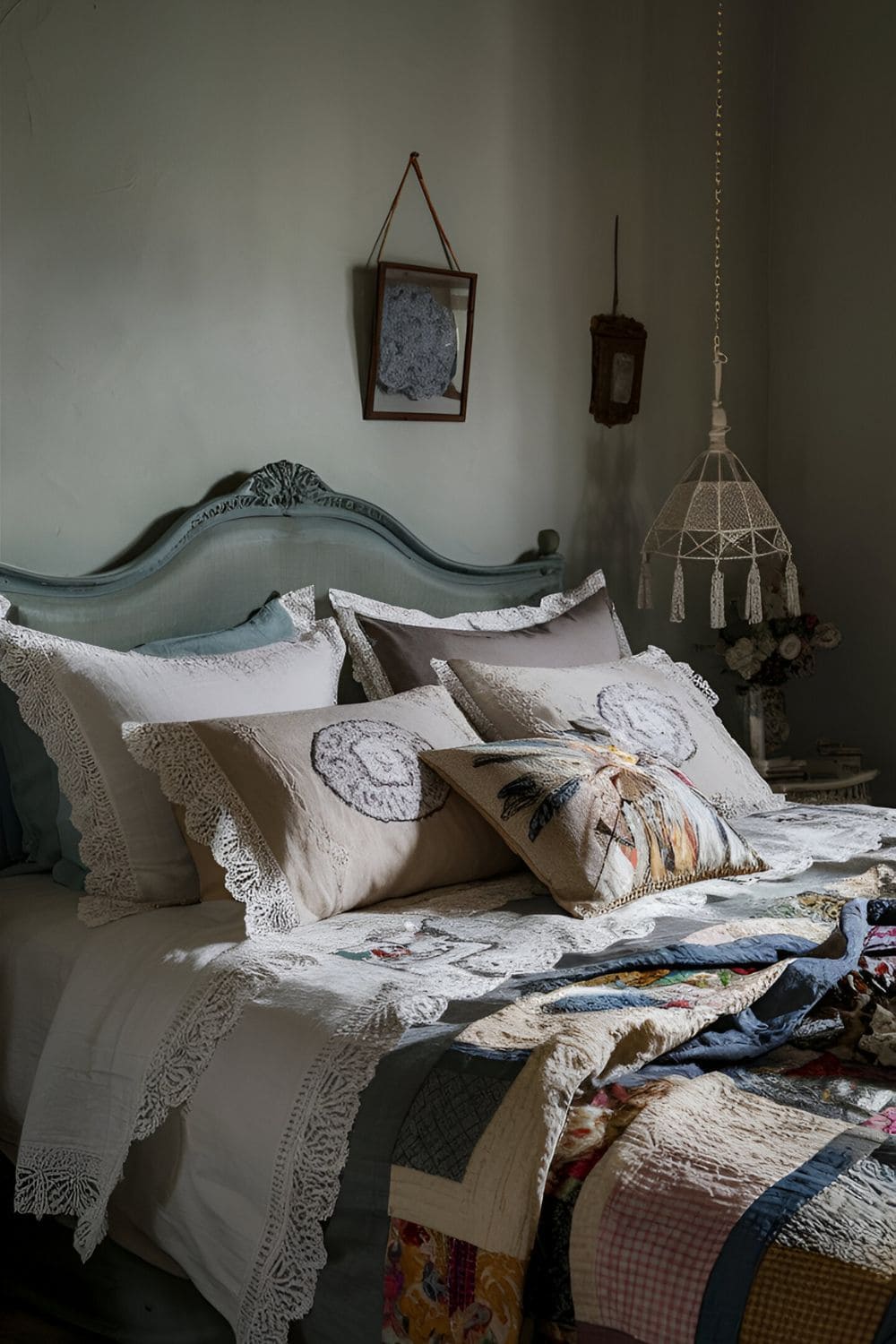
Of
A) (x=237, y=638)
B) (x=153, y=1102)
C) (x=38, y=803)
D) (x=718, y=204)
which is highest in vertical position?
(x=718, y=204)

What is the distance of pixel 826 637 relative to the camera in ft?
11.4

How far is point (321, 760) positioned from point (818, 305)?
253 cm

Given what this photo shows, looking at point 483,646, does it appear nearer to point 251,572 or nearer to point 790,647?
point 251,572

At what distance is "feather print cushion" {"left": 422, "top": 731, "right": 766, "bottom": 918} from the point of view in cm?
203

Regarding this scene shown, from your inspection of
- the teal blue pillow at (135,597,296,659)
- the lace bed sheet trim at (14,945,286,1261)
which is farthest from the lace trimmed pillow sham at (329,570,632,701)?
the lace bed sheet trim at (14,945,286,1261)

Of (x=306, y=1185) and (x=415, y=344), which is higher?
(x=415, y=344)

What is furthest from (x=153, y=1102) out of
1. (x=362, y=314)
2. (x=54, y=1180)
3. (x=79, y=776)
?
(x=362, y=314)

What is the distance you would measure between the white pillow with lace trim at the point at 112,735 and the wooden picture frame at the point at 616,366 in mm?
1613

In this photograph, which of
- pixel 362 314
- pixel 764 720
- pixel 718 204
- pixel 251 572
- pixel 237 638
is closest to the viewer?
pixel 237 638

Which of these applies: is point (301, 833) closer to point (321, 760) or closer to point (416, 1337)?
point (321, 760)

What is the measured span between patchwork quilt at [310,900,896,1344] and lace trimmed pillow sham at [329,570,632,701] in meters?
1.06

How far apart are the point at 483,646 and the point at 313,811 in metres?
0.82

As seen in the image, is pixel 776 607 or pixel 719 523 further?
pixel 776 607

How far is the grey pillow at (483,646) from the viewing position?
2.62 metres
